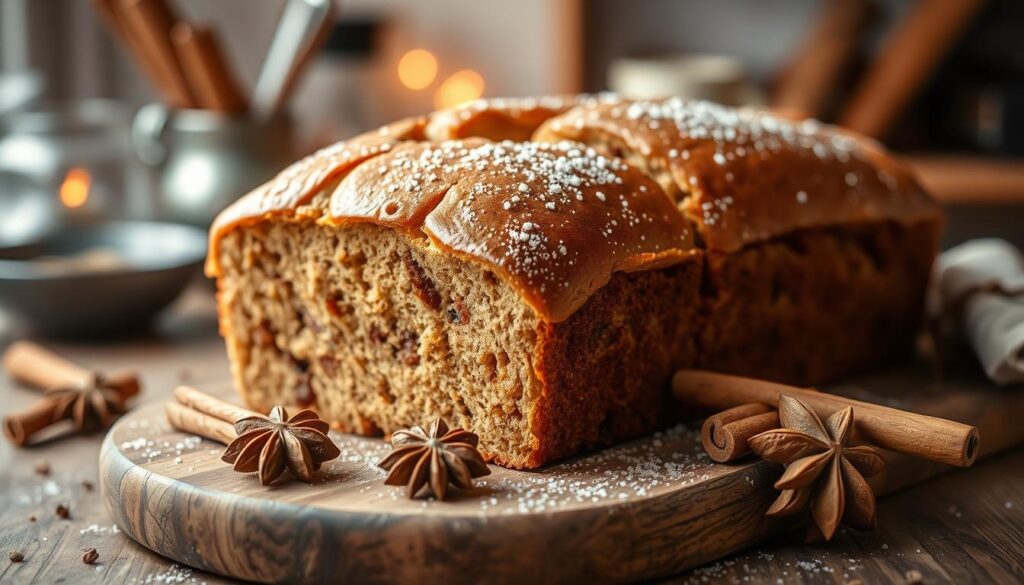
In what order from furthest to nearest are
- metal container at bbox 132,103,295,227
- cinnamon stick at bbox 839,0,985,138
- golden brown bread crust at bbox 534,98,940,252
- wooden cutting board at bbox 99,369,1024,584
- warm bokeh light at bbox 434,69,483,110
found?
warm bokeh light at bbox 434,69,483,110, cinnamon stick at bbox 839,0,985,138, metal container at bbox 132,103,295,227, golden brown bread crust at bbox 534,98,940,252, wooden cutting board at bbox 99,369,1024,584

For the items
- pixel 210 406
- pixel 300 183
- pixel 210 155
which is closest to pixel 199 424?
pixel 210 406

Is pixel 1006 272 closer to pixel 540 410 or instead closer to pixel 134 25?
pixel 540 410

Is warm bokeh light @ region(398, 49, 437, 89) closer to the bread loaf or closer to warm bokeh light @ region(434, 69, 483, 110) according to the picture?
warm bokeh light @ region(434, 69, 483, 110)

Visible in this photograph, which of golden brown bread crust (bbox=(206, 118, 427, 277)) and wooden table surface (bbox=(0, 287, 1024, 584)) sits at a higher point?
golden brown bread crust (bbox=(206, 118, 427, 277))

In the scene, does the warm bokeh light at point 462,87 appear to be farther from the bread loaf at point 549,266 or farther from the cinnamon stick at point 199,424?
the cinnamon stick at point 199,424

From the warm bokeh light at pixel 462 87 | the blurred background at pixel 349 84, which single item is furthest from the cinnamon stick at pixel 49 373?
the warm bokeh light at pixel 462 87

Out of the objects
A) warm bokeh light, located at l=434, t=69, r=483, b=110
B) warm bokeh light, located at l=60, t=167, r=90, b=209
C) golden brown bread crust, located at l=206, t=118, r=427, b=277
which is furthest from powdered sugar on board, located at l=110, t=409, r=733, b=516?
warm bokeh light, located at l=434, t=69, r=483, b=110

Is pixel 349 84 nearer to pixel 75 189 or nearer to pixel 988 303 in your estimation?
pixel 75 189
